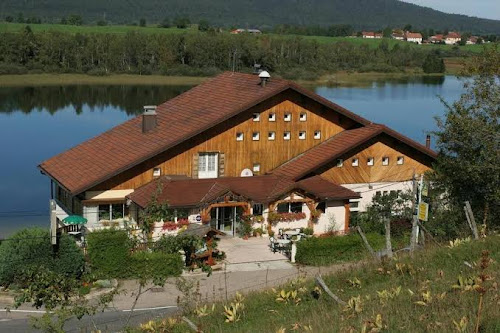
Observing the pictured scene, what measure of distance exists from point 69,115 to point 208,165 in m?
44.8

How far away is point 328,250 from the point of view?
83.8ft

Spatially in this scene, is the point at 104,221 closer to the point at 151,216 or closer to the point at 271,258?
the point at 271,258

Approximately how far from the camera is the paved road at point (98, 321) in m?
18.0

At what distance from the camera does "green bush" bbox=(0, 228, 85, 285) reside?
22.3 metres

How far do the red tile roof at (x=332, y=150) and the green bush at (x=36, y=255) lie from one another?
10.5 m

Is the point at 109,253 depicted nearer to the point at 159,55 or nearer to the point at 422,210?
the point at 422,210

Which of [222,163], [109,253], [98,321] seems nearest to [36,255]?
[109,253]

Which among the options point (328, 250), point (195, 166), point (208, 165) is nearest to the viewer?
point (328, 250)

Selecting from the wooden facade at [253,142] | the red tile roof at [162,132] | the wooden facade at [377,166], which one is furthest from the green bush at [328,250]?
the red tile roof at [162,132]

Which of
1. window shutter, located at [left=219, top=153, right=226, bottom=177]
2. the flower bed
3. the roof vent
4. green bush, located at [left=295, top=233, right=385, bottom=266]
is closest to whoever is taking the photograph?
green bush, located at [left=295, top=233, right=385, bottom=266]

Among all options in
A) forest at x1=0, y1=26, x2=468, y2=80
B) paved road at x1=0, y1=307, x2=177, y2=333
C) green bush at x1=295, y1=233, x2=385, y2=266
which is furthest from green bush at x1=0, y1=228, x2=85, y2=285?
forest at x1=0, y1=26, x2=468, y2=80

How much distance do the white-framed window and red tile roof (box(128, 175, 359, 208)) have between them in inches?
31.6

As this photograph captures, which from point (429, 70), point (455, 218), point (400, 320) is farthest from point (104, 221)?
point (429, 70)

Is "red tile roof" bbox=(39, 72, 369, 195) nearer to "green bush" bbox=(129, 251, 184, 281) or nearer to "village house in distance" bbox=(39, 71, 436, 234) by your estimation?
"village house in distance" bbox=(39, 71, 436, 234)
